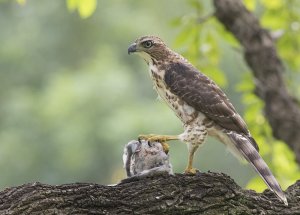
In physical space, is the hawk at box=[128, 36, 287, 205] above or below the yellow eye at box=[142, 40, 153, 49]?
below

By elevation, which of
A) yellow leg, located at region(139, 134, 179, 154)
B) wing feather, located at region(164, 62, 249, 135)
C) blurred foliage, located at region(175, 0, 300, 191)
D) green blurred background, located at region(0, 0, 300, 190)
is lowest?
yellow leg, located at region(139, 134, 179, 154)

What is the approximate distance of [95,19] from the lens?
20.6 meters

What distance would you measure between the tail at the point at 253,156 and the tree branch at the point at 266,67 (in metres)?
1.57

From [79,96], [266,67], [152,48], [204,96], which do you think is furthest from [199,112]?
[79,96]

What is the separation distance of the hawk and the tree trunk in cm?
46

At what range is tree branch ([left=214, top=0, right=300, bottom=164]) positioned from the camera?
729 cm

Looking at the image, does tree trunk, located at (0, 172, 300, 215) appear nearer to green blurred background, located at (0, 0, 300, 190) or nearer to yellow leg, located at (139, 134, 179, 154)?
yellow leg, located at (139, 134, 179, 154)

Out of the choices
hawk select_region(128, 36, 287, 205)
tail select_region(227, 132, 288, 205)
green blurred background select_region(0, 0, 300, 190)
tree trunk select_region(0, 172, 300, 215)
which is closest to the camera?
tree trunk select_region(0, 172, 300, 215)

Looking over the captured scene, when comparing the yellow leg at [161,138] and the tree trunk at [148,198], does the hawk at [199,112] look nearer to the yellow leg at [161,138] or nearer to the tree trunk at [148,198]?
the yellow leg at [161,138]

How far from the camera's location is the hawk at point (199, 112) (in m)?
5.66

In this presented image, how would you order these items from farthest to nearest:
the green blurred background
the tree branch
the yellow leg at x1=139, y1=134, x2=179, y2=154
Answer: the green blurred background < the tree branch < the yellow leg at x1=139, y1=134, x2=179, y2=154

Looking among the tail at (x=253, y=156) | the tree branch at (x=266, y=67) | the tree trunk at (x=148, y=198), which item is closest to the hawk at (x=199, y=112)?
the tail at (x=253, y=156)

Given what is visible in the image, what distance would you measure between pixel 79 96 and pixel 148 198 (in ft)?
37.0

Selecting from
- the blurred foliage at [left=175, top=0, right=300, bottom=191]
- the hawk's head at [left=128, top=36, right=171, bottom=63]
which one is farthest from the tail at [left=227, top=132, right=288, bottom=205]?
the blurred foliage at [left=175, top=0, right=300, bottom=191]
